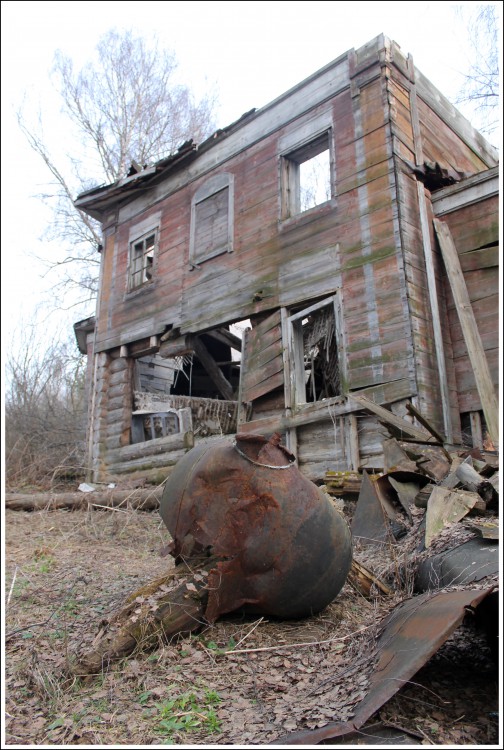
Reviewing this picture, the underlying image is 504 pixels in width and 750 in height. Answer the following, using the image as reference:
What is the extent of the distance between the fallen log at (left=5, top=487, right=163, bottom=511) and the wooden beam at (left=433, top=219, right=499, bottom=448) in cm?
499

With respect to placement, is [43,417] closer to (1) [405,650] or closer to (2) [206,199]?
(2) [206,199]

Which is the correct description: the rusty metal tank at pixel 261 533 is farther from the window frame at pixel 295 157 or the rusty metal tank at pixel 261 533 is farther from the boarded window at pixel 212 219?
the boarded window at pixel 212 219

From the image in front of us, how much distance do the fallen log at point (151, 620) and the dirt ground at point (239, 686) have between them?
2.4 inches

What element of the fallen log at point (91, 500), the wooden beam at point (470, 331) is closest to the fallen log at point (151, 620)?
the wooden beam at point (470, 331)

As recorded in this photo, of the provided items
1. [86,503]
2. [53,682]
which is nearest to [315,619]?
[53,682]

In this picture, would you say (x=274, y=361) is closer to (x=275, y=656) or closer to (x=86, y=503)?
(x=86, y=503)

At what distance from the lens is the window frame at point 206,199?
31.6 ft

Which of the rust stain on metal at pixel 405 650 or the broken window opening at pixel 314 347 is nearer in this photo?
the rust stain on metal at pixel 405 650

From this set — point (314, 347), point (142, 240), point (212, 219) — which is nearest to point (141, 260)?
point (142, 240)

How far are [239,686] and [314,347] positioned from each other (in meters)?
7.95

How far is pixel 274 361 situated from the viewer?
8.27 meters

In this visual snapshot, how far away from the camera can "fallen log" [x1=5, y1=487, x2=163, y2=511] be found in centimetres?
827

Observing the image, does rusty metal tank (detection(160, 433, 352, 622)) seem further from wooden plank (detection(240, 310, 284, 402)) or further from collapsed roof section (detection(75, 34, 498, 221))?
collapsed roof section (detection(75, 34, 498, 221))

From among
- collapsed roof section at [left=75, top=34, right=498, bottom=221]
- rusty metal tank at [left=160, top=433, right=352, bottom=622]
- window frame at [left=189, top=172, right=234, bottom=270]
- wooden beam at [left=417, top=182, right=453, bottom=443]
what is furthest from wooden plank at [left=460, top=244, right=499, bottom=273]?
rusty metal tank at [left=160, top=433, right=352, bottom=622]
